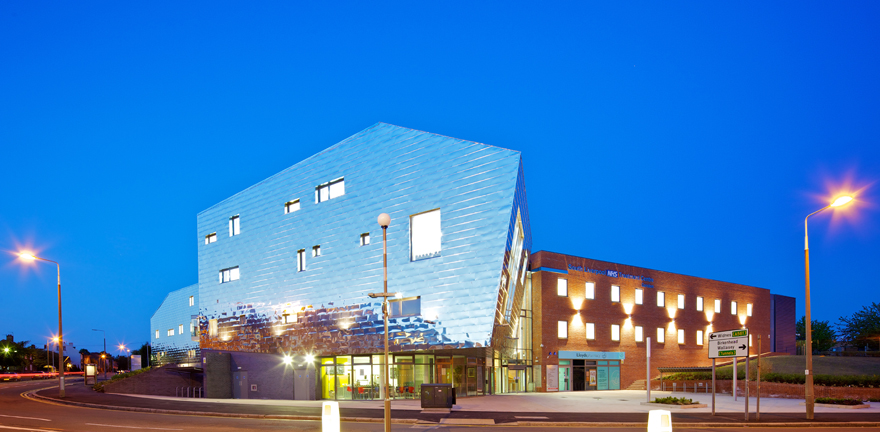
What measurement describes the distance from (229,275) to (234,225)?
147 inches

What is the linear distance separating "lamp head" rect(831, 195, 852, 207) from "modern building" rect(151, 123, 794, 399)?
13.0 m

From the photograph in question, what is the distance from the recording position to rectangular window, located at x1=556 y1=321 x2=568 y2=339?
4194 cm

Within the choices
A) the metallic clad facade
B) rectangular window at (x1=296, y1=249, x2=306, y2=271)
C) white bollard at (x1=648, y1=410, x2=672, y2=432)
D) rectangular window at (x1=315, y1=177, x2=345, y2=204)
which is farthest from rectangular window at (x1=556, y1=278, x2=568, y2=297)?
the metallic clad facade

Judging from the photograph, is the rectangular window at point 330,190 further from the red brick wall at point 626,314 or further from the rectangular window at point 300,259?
the red brick wall at point 626,314

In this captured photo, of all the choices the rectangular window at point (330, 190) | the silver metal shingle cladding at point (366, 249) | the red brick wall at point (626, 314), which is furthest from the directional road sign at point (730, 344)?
the rectangular window at point (330, 190)

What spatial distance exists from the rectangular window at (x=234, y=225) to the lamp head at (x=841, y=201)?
3569 cm

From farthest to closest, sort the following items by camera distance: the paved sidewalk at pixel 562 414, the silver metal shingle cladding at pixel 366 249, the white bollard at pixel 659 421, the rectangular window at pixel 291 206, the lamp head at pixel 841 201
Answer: the rectangular window at pixel 291 206
the silver metal shingle cladding at pixel 366 249
the paved sidewalk at pixel 562 414
the lamp head at pixel 841 201
the white bollard at pixel 659 421

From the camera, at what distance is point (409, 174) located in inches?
1255

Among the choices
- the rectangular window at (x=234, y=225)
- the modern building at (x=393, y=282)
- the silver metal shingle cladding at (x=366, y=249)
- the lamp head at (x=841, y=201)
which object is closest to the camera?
the lamp head at (x=841, y=201)

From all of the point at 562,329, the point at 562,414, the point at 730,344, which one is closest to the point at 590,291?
the point at 562,329

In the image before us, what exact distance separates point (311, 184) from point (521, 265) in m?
14.4

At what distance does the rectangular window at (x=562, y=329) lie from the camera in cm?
4194

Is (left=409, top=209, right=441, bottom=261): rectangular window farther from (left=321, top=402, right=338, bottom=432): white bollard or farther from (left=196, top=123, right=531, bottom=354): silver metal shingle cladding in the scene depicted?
(left=321, top=402, right=338, bottom=432): white bollard

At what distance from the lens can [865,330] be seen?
253 ft
